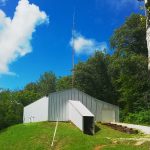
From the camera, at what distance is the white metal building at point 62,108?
38.8 metres

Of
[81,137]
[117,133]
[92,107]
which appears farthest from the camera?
[92,107]

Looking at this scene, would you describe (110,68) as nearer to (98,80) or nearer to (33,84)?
(98,80)

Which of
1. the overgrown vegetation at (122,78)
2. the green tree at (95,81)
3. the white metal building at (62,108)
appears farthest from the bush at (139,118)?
the green tree at (95,81)

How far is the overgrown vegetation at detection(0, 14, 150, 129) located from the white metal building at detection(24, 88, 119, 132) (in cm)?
476

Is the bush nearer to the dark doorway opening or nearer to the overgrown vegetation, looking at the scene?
the overgrown vegetation

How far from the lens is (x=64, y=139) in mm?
26750

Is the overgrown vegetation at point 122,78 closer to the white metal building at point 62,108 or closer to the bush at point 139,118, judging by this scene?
the bush at point 139,118

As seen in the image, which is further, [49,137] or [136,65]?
[136,65]

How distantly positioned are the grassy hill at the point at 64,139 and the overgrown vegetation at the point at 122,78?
553 inches

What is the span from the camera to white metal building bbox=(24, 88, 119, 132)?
38844 millimetres

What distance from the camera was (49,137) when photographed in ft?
93.2

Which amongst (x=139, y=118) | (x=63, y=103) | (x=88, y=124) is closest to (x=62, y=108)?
(x=63, y=103)

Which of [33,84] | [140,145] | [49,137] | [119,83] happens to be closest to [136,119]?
[119,83]

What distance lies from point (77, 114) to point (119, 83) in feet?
82.8
